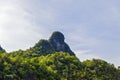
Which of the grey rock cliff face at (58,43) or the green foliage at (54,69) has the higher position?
the grey rock cliff face at (58,43)

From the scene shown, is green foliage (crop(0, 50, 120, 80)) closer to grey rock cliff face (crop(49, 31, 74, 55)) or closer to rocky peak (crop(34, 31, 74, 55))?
rocky peak (crop(34, 31, 74, 55))

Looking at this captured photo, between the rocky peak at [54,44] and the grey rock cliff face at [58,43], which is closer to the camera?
the rocky peak at [54,44]

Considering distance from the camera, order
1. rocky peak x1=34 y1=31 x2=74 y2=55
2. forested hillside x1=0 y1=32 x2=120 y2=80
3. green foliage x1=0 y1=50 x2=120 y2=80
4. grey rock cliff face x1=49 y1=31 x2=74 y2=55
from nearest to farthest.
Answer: green foliage x1=0 y1=50 x2=120 y2=80 → forested hillside x1=0 y1=32 x2=120 y2=80 → rocky peak x1=34 y1=31 x2=74 y2=55 → grey rock cliff face x1=49 y1=31 x2=74 y2=55

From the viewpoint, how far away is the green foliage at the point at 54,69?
77125 millimetres

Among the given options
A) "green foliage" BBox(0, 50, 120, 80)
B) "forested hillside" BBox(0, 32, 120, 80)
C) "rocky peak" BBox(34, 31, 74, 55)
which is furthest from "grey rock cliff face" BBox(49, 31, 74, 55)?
"green foliage" BBox(0, 50, 120, 80)

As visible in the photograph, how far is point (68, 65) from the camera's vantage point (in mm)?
99438

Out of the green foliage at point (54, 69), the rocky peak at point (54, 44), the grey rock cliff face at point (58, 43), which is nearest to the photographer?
the green foliage at point (54, 69)

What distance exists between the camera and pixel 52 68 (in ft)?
306

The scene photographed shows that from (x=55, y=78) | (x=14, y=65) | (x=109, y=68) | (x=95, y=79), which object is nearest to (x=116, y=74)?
(x=109, y=68)

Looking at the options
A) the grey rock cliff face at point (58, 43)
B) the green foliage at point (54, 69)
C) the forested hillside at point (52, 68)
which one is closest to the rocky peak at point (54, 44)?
the grey rock cliff face at point (58, 43)

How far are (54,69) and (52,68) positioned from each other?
1096 millimetres

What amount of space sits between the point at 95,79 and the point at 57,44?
209 feet

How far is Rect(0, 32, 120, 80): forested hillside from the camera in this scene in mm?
77250

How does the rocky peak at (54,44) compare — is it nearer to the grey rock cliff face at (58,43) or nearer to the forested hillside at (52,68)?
the grey rock cliff face at (58,43)
